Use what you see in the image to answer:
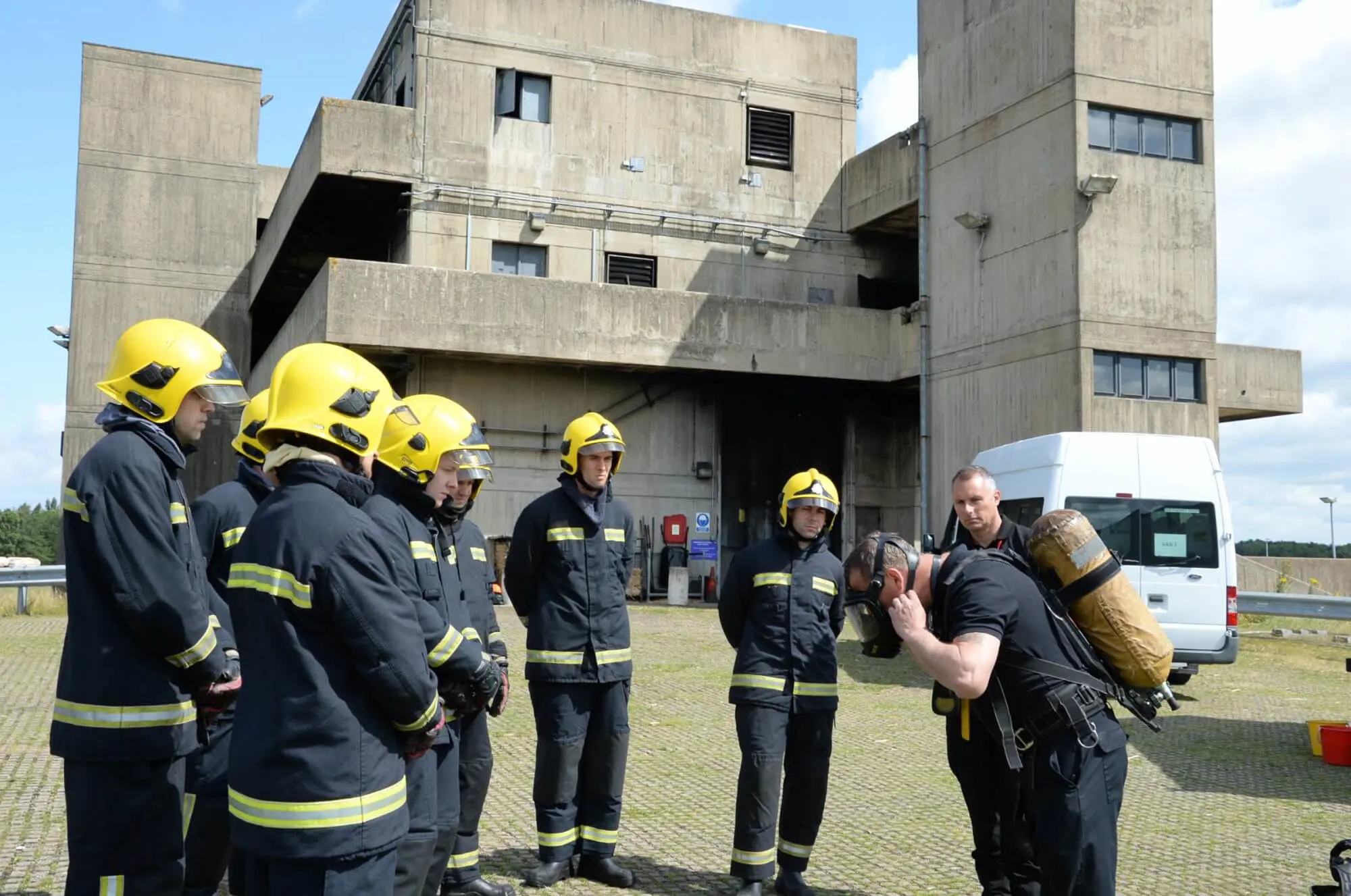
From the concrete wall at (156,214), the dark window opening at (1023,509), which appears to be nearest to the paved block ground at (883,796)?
the dark window opening at (1023,509)

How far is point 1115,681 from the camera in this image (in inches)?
171

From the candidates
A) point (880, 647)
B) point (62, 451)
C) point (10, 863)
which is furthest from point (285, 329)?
point (880, 647)

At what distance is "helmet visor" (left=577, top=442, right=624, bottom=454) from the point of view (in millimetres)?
6230

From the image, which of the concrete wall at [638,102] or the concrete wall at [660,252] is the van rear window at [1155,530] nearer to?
the concrete wall at [660,252]

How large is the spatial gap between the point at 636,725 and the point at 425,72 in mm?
17543

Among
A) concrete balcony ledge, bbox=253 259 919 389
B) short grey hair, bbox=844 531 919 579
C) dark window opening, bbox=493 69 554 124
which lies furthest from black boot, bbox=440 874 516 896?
dark window opening, bbox=493 69 554 124

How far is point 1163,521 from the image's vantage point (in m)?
12.4

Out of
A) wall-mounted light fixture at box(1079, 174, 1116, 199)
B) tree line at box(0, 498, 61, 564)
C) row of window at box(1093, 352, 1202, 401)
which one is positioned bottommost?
tree line at box(0, 498, 61, 564)

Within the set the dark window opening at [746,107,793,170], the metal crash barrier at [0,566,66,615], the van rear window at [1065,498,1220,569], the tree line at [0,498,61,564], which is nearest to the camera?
the van rear window at [1065,498,1220,569]

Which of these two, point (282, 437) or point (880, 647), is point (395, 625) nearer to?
point (282, 437)

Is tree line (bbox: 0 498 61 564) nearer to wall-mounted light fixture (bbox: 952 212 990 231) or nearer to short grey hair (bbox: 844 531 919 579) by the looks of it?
wall-mounted light fixture (bbox: 952 212 990 231)

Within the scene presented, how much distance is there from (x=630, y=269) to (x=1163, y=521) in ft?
49.9

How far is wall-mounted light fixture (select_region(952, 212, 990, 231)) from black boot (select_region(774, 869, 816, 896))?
57.6ft

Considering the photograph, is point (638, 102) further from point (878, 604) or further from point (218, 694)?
point (218, 694)
